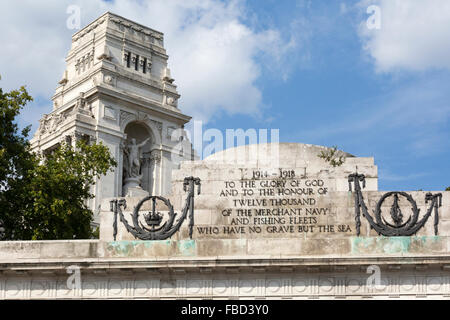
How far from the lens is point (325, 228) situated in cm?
2842

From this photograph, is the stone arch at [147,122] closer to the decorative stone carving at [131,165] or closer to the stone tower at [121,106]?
the stone tower at [121,106]

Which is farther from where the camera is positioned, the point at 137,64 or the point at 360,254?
the point at 137,64

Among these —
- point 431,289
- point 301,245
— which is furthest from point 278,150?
point 431,289

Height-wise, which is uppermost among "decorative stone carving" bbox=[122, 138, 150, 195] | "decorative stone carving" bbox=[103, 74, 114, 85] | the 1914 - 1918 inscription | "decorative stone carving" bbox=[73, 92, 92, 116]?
"decorative stone carving" bbox=[103, 74, 114, 85]

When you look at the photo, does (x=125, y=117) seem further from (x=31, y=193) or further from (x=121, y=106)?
(x=31, y=193)

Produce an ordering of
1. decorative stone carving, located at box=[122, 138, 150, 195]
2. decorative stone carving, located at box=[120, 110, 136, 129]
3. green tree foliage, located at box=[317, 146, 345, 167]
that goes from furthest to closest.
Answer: decorative stone carving, located at box=[122, 138, 150, 195] → decorative stone carving, located at box=[120, 110, 136, 129] → green tree foliage, located at box=[317, 146, 345, 167]

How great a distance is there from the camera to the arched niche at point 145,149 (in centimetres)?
7719

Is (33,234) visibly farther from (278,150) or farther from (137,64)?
(137,64)

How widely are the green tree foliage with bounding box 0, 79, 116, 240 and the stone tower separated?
24.0 m

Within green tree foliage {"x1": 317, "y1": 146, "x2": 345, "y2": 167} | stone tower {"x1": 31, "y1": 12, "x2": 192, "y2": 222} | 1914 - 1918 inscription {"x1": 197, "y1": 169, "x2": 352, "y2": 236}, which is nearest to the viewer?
1914 - 1918 inscription {"x1": 197, "y1": 169, "x2": 352, "y2": 236}

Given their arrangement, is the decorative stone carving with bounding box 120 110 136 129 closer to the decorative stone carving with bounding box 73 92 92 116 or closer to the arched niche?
the arched niche

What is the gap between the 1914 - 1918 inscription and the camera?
28.6 m

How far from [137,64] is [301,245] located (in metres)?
55.2

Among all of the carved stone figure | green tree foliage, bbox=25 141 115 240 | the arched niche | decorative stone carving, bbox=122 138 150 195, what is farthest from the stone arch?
green tree foliage, bbox=25 141 115 240
